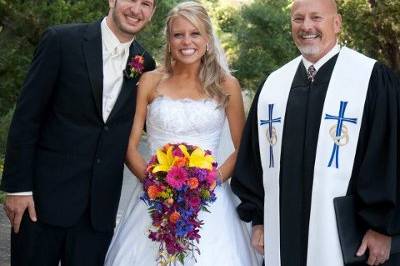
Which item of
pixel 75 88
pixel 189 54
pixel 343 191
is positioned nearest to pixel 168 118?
pixel 189 54

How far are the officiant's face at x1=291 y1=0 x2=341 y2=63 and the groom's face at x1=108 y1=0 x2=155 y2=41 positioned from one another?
98 cm

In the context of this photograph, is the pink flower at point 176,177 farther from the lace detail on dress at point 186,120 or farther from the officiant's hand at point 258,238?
the officiant's hand at point 258,238

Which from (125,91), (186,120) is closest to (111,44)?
(125,91)

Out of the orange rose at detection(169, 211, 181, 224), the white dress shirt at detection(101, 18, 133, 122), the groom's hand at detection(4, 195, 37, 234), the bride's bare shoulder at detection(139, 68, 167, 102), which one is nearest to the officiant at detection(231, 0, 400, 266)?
the orange rose at detection(169, 211, 181, 224)

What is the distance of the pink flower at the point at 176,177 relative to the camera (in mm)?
4070

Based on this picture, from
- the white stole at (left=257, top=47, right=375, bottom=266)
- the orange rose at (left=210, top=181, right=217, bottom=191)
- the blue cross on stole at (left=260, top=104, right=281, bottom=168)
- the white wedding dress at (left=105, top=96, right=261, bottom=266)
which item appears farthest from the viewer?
the white wedding dress at (left=105, top=96, right=261, bottom=266)

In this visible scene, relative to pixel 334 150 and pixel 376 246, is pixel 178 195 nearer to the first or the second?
pixel 334 150

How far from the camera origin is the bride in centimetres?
441

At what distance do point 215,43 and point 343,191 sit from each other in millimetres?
1473

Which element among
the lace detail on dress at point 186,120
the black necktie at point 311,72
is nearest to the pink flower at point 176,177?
the lace detail on dress at point 186,120

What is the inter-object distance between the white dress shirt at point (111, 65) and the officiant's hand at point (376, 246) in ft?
5.67

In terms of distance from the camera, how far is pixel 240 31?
80.6 feet

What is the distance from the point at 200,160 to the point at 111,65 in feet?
2.73

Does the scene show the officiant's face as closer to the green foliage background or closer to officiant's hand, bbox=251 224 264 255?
officiant's hand, bbox=251 224 264 255
